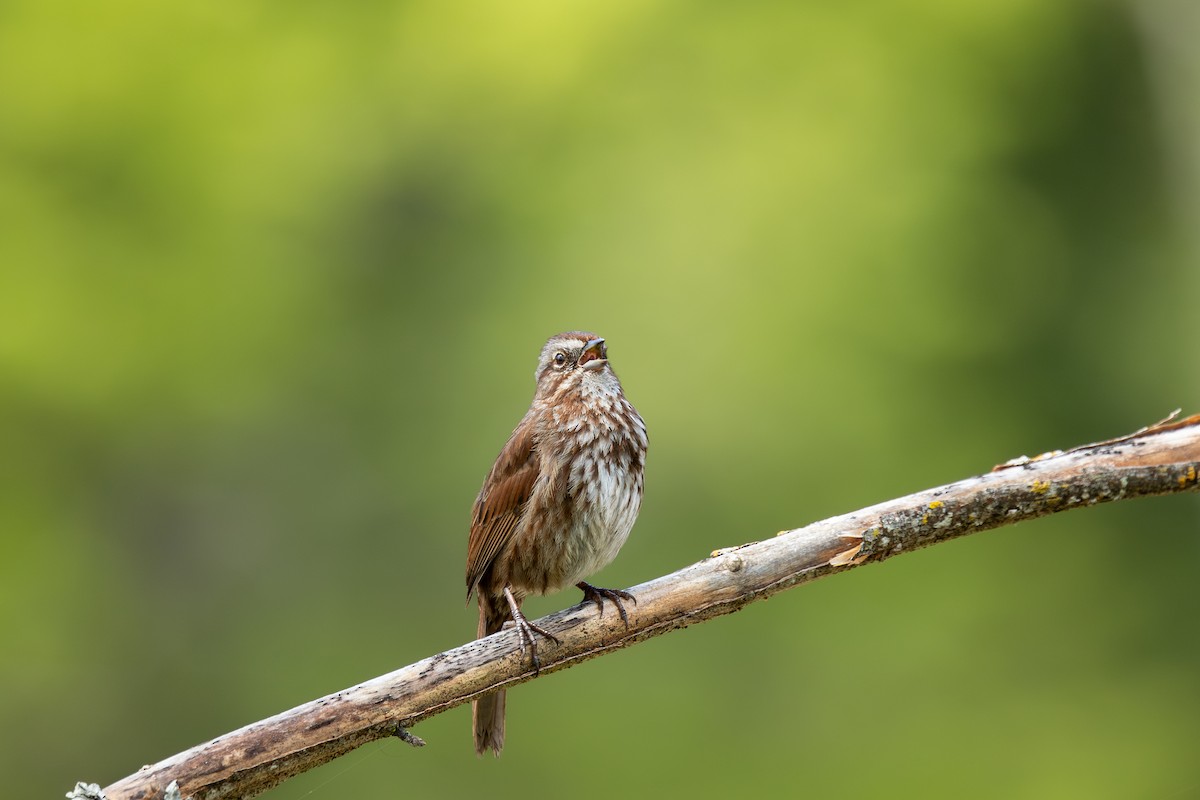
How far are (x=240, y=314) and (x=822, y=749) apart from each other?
6379 millimetres

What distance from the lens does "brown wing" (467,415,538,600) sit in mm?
4707

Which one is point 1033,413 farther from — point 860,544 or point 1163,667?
point 860,544

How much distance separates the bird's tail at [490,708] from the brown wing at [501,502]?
3.8 inches

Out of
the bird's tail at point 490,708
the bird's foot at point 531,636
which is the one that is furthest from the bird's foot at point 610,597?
the bird's tail at point 490,708

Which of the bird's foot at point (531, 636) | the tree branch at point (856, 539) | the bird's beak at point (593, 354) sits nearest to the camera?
the tree branch at point (856, 539)

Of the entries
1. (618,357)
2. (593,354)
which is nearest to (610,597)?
(593,354)

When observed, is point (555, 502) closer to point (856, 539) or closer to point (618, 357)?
point (856, 539)

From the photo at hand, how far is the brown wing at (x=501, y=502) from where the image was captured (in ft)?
15.4

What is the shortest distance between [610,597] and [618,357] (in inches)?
251

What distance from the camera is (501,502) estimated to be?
187 inches

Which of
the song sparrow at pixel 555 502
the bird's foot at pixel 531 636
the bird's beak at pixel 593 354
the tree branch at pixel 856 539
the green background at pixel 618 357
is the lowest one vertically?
the tree branch at pixel 856 539

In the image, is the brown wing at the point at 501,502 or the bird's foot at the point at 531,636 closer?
the bird's foot at the point at 531,636

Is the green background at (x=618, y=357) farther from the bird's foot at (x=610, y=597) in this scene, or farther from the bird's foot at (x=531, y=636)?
the bird's foot at (x=531, y=636)

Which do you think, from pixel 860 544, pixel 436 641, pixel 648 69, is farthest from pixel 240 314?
pixel 860 544
